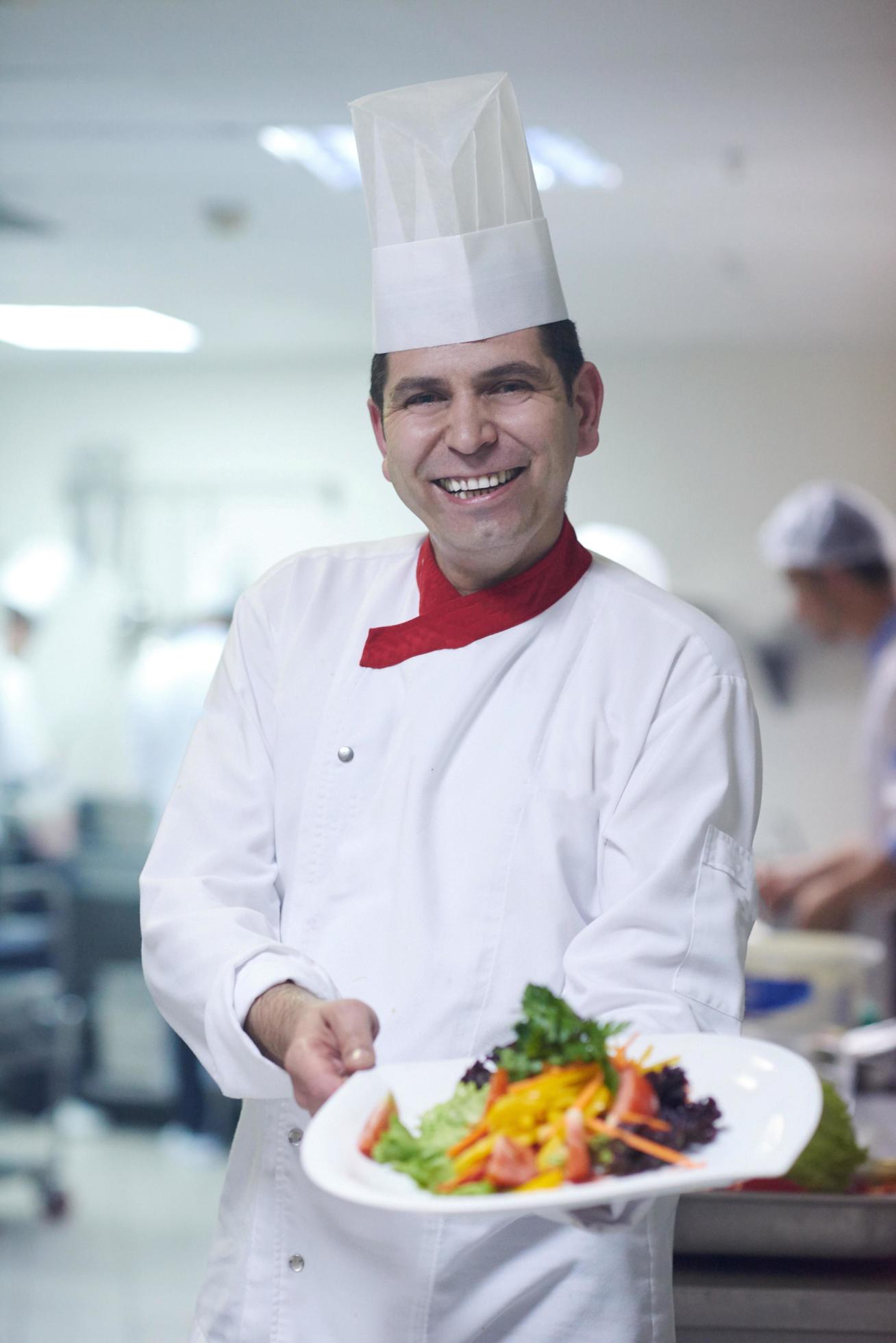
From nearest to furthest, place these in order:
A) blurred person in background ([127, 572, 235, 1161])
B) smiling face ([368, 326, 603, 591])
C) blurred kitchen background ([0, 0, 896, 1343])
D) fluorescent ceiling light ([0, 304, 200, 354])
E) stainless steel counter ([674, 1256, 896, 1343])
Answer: smiling face ([368, 326, 603, 591]) < stainless steel counter ([674, 1256, 896, 1343]) < blurred kitchen background ([0, 0, 896, 1343]) < blurred person in background ([127, 572, 235, 1161]) < fluorescent ceiling light ([0, 304, 200, 354])

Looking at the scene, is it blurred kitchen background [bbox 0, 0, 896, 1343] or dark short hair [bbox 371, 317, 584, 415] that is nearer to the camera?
dark short hair [bbox 371, 317, 584, 415]

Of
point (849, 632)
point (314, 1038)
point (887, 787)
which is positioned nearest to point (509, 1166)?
point (314, 1038)

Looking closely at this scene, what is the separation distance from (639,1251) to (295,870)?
44 cm

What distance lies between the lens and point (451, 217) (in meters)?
1.39

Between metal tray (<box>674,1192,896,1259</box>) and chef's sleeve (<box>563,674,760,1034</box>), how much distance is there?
370mm

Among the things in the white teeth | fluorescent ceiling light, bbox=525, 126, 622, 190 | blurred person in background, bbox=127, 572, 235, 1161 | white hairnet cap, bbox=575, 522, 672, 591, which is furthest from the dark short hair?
white hairnet cap, bbox=575, 522, 672, 591

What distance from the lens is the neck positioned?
1.37 m

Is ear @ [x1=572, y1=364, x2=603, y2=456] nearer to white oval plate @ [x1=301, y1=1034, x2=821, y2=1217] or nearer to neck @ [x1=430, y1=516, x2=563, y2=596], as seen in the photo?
neck @ [x1=430, y1=516, x2=563, y2=596]


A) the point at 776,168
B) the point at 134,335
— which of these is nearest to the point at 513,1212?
the point at 776,168

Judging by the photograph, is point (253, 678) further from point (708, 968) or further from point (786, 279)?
point (786, 279)

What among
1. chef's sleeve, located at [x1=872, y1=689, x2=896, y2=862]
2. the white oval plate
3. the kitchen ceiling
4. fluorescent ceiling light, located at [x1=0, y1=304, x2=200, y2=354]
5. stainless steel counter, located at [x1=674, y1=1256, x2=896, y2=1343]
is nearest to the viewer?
the white oval plate

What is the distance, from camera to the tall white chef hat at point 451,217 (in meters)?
1.35

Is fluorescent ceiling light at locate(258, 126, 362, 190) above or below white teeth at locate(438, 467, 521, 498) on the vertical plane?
above

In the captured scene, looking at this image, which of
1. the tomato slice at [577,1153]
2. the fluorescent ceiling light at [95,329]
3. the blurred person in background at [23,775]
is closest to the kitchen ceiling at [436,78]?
the fluorescent ceiling light at [95,329]
